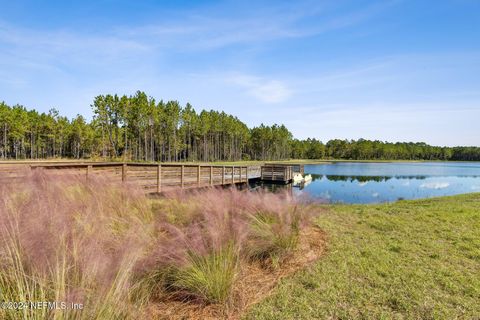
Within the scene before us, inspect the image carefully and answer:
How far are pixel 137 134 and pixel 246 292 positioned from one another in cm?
5745

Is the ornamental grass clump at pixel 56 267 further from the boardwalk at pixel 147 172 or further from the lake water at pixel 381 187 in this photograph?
the lake water at pixel 381 187

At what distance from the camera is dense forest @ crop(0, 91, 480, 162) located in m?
47.7

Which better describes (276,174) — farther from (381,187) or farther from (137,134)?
(137,134)

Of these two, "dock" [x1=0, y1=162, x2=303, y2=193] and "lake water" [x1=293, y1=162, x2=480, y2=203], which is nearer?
"dock" [x1=0, y1=162, x2=303, y2=193]

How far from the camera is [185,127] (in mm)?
61312

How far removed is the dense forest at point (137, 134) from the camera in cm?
4769

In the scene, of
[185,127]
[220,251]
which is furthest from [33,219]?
[185,127]

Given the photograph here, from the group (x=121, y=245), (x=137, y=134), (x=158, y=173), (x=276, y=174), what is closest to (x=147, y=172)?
(x=158, y=173)

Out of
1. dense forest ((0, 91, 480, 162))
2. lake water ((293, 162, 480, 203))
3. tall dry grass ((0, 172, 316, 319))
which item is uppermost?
dense forest ((0, 91, 480, 162))

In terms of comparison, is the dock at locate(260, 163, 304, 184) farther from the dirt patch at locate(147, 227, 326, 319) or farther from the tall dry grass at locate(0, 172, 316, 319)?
the dirt patch at locate(147, 227, 326, 319)

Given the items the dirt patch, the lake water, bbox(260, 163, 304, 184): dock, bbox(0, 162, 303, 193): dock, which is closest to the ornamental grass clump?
the dirt patch

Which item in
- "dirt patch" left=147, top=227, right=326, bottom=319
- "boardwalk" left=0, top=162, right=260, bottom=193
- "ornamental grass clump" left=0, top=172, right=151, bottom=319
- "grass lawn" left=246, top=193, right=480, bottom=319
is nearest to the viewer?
"ornamental grass clump" left=0, top=172, right=151, bottom=319

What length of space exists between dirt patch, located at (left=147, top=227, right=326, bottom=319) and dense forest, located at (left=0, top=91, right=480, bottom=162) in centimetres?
3747

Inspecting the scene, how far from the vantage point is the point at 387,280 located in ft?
11.6
